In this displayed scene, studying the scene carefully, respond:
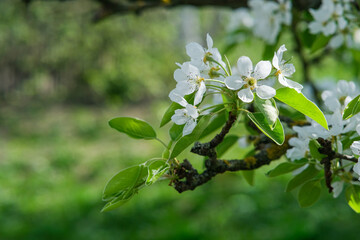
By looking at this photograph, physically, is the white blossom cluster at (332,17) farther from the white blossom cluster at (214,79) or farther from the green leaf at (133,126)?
the green leaf at (133,126)

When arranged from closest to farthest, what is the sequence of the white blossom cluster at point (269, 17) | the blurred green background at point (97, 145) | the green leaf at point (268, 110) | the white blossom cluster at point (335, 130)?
1. the green leaf at point (268, 110)
2. the white blossom cluster at point (335, 130)
3. the white blossom cluster at point (269, 17)
4. the blurred green background at point (97, 145)

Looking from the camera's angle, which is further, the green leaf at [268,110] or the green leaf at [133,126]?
the green leaf at [133,126]

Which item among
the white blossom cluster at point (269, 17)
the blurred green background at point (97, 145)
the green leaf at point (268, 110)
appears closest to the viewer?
the green leaf at point (268, 110)

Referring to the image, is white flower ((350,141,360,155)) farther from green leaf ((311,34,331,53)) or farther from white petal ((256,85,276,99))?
green leaf ((311,34,331,53))

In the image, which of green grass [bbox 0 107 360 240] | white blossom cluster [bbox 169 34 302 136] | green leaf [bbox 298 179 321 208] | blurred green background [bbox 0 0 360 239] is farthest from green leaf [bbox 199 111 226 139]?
green grass [bbox 0 107 360 240]

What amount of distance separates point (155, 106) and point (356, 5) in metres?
8.21

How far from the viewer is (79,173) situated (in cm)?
589

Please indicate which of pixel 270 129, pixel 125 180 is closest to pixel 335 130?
pixel 270 129

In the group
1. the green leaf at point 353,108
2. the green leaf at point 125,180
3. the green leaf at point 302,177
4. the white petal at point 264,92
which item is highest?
the white petal at point 264,92

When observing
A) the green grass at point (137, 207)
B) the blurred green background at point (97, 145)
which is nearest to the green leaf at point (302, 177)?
the blurred green background at point (97, 145)

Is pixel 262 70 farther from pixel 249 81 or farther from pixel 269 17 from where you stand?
pixel 269 17

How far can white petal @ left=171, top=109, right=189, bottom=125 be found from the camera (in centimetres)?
65

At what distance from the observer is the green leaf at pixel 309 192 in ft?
2.63

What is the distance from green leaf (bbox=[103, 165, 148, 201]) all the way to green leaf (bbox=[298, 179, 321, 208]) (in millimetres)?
317
